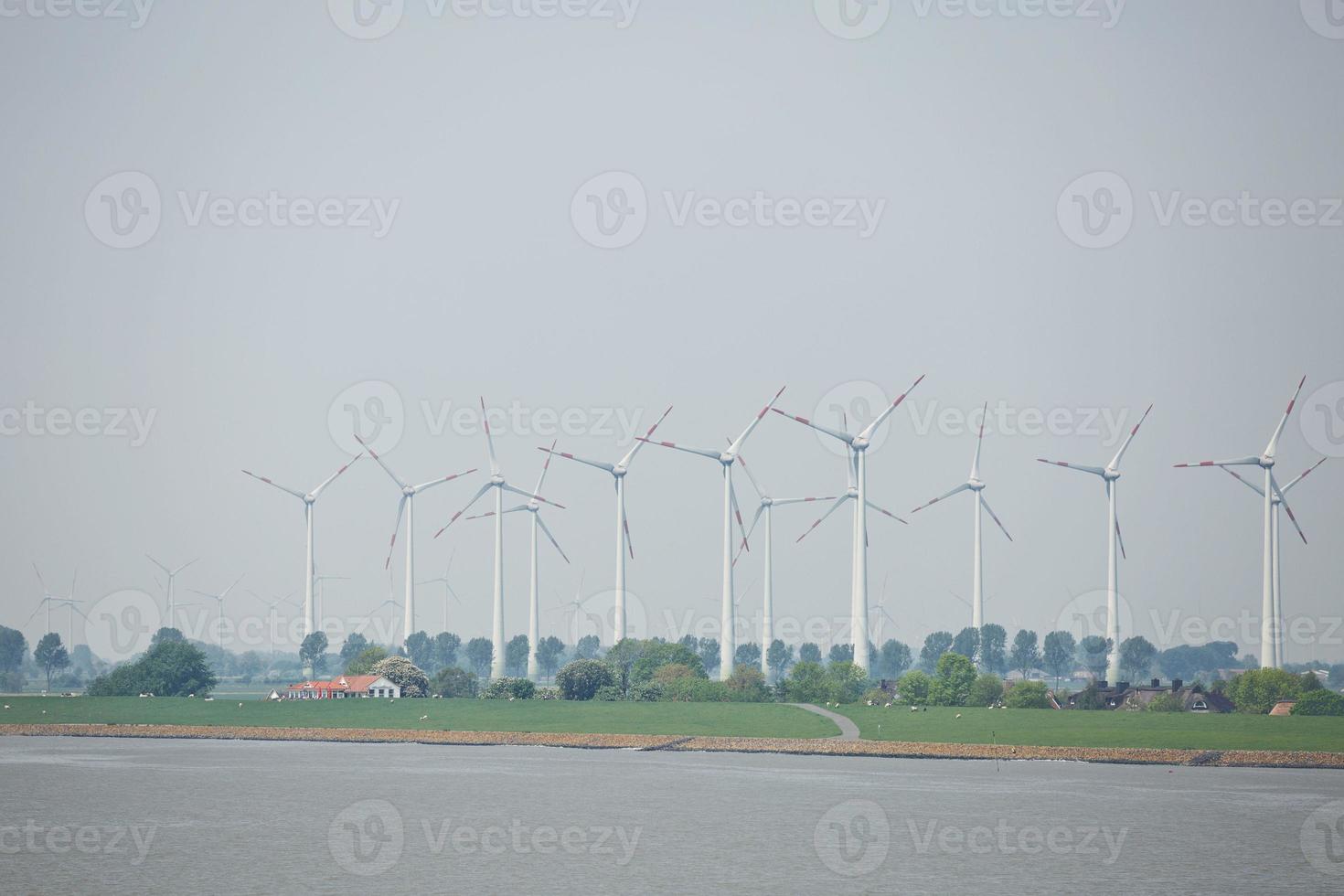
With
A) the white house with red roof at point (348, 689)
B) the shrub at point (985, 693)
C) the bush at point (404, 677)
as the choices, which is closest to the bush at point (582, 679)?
the bush at point (404, 677)

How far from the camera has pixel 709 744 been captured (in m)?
130

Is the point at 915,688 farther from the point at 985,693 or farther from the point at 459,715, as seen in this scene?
the point at 459,715

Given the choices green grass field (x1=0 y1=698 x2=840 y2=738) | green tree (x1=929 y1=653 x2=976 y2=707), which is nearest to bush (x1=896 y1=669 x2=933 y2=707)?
green tree (x1=929 y1=653 x2=976 y2=707)

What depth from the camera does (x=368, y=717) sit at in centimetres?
15475

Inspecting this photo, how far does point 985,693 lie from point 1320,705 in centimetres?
3063

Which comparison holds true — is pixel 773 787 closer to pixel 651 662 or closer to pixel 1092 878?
pixel 1092 878

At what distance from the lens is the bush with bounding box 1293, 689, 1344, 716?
137 metres

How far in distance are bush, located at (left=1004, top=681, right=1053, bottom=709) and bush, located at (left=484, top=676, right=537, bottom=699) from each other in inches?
1996

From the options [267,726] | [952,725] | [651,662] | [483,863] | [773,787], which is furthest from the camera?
[651,662]

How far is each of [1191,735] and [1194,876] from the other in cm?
6596

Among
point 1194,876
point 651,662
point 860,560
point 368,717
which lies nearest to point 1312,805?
point 1194,876

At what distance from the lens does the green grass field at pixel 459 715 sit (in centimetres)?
13900

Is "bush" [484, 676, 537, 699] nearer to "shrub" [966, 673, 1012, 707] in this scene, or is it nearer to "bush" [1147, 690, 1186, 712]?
"shrub" [966, 673, 1012, 707]

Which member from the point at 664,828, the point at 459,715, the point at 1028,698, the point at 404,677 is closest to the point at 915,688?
the point at 1028,698
